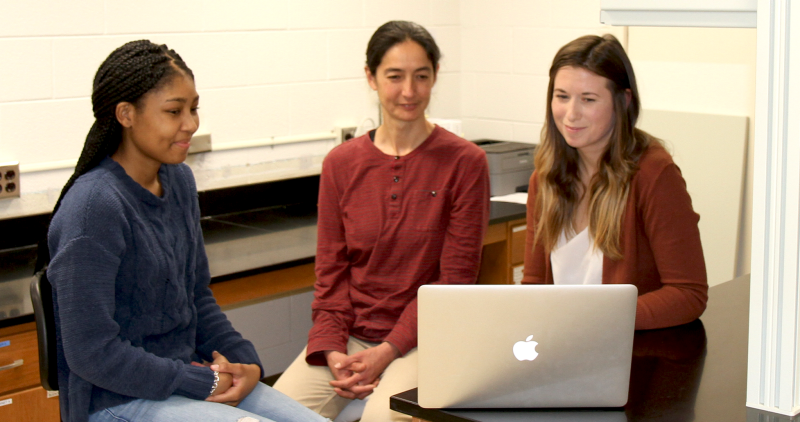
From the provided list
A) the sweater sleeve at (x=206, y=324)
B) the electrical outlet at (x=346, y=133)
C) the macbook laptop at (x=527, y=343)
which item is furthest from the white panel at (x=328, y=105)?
the macbook laptop at (x=527, y=343)

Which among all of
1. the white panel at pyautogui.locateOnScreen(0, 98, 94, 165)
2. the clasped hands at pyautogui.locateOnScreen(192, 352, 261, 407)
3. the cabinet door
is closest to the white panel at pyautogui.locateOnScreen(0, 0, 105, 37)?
the white panel at pyautogui.locateOnScreen(0, 98, 94, 165)

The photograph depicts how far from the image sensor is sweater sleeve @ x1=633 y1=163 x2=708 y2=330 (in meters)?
1.63

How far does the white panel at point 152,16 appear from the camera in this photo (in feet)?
8.46

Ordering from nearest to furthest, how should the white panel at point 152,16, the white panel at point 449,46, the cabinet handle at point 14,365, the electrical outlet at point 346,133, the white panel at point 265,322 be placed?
the cabinet handle at point 14,365, the white panel at point 152,16, the white panel at point 265,322, the electrical outlet at point 346,133, the white panel at point 449,46

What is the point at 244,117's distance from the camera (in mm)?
2959

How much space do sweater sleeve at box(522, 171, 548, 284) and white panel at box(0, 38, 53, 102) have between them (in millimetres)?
1537

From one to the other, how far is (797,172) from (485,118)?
2626 mm

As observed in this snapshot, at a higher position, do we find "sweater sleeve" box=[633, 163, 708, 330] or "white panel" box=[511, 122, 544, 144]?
"white panel" box=[511, 122, 544, 144]

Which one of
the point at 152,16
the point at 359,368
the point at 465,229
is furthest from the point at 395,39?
the point at 152,16

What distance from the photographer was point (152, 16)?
2.67 meters

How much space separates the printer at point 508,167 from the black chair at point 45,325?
1.96 m

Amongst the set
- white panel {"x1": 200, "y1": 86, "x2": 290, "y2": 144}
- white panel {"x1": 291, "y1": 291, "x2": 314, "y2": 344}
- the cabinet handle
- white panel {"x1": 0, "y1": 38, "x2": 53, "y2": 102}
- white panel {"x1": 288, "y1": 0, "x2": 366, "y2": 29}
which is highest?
white panel {"x1": 288, "y1": 0, "x2": 366, "y2": 29}

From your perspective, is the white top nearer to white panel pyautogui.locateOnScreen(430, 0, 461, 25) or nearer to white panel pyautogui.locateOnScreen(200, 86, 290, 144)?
white panel pyautogui.locateOnScreen(200, 86, 290, 144)

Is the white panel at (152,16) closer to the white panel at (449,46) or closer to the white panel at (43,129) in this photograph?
the white panel at (43,129)
